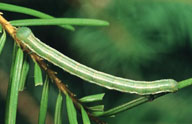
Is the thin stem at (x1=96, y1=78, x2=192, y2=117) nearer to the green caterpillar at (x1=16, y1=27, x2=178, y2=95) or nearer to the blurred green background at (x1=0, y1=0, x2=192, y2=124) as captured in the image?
the green caterpillar at (x1=16, y1=27, x2=178, y2=95)

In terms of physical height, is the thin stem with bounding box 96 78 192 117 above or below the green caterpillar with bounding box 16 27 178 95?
below

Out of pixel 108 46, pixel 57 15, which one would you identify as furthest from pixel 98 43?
pixel 57 15

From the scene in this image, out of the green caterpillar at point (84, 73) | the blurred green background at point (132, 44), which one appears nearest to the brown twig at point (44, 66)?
the green caterpillar at point (84, 73)

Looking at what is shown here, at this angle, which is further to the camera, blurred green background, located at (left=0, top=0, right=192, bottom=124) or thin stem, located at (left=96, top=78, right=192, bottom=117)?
blurred green background, located at (left=0, top=0, right=192, bottom=124)

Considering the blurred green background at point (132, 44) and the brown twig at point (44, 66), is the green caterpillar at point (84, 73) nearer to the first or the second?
the brown twig at point (44, 66)

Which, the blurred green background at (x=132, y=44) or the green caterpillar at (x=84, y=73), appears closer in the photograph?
the green caterpillar at (x=84, y=73)

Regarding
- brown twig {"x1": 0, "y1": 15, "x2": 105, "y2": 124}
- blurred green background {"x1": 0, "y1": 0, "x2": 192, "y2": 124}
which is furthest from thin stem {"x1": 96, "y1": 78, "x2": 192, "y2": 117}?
blurred green background {"x1": 0, "y1": 0, "x2": 192, "y2": 124}
